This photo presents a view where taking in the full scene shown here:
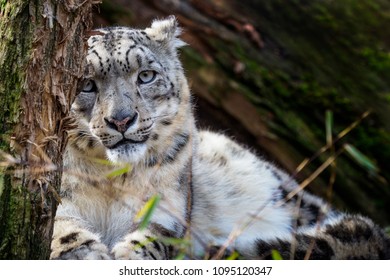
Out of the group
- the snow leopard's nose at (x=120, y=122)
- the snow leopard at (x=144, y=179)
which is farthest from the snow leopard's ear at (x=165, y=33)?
the snow leopard's nose at (x=120, y=122)

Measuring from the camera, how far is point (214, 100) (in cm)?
680

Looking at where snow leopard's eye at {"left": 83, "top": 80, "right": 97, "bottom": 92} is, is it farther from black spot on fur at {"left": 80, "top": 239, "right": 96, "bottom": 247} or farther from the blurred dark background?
the blurred dark background

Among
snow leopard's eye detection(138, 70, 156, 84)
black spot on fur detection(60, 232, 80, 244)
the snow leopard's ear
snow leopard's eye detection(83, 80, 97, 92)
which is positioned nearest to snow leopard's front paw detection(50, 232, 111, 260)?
black spot on fur detection(60, 232, 80, 244)

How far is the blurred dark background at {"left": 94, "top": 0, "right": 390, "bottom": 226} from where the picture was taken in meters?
6.77

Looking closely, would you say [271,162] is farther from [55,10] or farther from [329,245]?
[55,10]

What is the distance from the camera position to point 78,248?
3838 mm

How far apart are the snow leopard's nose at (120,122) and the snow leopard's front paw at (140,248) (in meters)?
0.59

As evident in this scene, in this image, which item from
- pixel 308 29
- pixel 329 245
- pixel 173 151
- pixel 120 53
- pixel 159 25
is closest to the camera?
pixel 329 245

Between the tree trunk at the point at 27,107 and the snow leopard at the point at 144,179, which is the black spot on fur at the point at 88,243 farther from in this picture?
the tree trunk at the point at 27,107

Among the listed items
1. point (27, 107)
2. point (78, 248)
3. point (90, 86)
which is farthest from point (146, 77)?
point (27, 107)

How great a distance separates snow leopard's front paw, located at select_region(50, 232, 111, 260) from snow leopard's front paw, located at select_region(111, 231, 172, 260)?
0.08 meters
